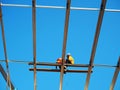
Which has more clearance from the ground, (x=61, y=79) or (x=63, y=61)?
(x=63, y=61)

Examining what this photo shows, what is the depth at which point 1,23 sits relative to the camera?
9172mm

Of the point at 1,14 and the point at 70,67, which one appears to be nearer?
the point at 1,14


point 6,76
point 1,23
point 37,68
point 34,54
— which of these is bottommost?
point 6,76

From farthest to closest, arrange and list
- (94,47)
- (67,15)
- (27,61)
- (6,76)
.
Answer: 1. (6,76)
2. (27,61)
3. (94,47)
4. (67,15)

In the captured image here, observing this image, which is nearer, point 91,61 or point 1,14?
point 1,14

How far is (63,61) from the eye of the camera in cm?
984

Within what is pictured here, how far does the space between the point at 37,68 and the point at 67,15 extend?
2508mm

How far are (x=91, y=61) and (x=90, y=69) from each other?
0.33m

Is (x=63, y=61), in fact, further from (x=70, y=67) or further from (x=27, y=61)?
(x=27, y=61)

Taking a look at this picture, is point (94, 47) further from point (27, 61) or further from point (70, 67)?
point (27, 61)

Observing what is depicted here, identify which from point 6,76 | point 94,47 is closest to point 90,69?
point 94,47

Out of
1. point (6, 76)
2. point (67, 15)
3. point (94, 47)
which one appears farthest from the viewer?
point (6, 76)

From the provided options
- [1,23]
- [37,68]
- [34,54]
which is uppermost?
[1,23]

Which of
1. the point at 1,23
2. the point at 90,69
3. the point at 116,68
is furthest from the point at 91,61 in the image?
the point at 1,23
